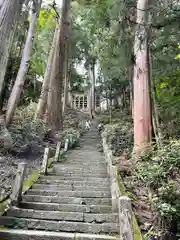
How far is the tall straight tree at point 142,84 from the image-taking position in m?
8.45

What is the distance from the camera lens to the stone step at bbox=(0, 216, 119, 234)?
4273 millimetres

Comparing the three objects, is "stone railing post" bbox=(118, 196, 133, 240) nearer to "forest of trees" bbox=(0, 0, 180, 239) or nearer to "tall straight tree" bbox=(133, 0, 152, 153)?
"forest of trees" bbox=(0, 0, 180, 239)

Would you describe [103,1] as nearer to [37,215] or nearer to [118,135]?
[118,135]

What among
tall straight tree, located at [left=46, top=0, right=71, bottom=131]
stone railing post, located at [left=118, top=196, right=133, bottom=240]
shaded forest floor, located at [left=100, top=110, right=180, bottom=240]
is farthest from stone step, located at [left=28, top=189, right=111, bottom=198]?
tall straight tree, located at [left=46, top=0, right=71, bottom=131]

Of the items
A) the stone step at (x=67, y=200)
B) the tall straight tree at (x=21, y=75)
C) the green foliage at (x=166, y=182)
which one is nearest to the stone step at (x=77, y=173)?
the stone step at (x=67, y=200)

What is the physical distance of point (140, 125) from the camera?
335 inches

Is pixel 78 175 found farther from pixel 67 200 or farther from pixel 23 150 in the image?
pixel 23 150

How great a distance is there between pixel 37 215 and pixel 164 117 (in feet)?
26.0

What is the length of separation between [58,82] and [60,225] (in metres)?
10.5

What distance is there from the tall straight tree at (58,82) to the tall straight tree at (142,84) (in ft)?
18.6

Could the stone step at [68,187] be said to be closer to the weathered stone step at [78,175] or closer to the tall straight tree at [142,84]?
the weathered stone step at [78,175]

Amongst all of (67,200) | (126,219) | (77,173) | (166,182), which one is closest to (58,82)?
(77,173)

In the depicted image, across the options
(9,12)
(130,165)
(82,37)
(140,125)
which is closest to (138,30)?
(140,125)

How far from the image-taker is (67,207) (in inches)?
199
